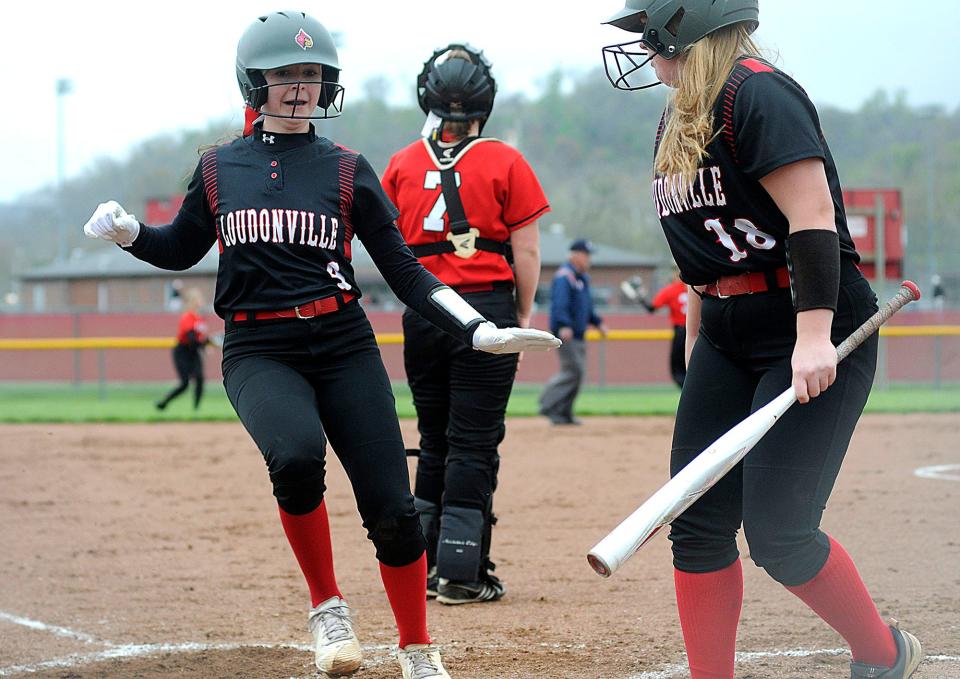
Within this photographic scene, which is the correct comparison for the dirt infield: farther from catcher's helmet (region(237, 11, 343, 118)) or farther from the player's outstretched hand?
catcher's helmet (region(237, 11, 343, 118))

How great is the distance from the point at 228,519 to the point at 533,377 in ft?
52.9

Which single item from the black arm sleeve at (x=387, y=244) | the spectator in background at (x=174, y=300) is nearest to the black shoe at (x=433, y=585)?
the black arm sleeve at (x=387, y=244)

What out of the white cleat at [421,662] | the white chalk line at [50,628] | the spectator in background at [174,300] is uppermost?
the white cleat at [421,662]

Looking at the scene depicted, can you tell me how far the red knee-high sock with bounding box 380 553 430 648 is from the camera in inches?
145

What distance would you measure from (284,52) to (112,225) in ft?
2.62

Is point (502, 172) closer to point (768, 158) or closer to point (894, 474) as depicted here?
point (768, 158)

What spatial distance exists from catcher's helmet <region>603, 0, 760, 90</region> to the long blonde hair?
1.1 inches

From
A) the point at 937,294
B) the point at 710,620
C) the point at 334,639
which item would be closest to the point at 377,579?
the point at 334,639

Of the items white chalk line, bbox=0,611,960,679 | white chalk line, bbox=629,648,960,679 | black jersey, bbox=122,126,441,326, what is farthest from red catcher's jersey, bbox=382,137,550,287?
white chalk line, bbox=629,648,960,679

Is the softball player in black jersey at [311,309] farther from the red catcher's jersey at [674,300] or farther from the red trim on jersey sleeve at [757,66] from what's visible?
the red catcher's jersey at [674,300]

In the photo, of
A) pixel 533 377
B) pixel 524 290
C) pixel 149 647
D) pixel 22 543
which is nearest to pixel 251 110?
pixel 524 290

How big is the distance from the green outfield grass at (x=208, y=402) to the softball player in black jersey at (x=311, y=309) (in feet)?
36.8

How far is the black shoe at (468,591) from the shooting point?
4977mm

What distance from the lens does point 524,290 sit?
5.23 metres
